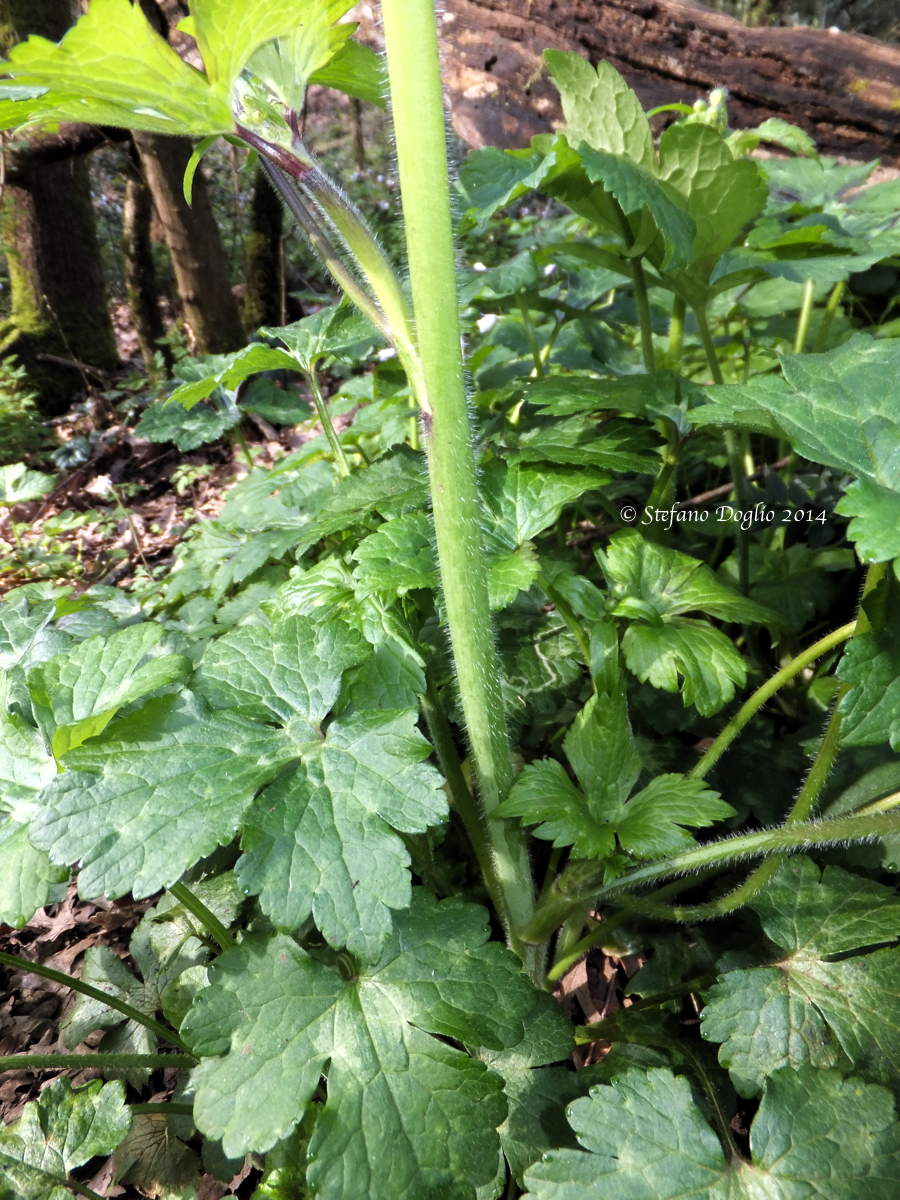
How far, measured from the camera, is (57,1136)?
1016 millimetres

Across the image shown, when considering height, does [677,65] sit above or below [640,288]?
above

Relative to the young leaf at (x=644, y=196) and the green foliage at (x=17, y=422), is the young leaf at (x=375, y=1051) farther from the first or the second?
the green foliage at (x=17, y=422)

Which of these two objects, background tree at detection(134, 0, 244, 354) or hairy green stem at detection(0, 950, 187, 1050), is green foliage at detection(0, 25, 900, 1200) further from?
background tree at detection(134, 0, 244, 354)

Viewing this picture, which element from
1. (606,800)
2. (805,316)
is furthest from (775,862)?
(805,316)

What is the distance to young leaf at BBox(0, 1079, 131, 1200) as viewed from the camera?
38.7 inches

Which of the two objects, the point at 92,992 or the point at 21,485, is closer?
the point at 92,992

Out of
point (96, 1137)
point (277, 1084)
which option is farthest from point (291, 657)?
point (96, 1137)

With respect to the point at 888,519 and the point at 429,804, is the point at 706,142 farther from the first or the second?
the point at 429,804

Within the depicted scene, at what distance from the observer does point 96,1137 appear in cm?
100

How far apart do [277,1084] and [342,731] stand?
44 cm

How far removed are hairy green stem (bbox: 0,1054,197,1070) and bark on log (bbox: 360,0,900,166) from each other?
4207mm

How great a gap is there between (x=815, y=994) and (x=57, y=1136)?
110 centimetres

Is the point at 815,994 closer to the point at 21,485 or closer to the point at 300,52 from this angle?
the point at 300,52

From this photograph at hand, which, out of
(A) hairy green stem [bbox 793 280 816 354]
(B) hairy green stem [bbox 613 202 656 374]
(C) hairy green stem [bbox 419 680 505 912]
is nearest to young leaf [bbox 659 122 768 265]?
(B) hairy green stem [bbox 613 202 656 374]
